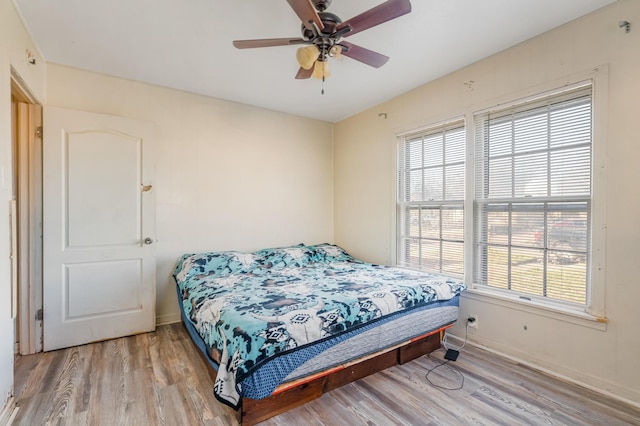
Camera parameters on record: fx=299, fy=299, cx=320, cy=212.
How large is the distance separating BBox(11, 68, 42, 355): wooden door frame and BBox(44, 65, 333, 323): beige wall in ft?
1.10

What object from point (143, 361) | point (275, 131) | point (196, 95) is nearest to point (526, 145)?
point (275, 131)

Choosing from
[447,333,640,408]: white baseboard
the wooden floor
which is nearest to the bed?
the wooden floor

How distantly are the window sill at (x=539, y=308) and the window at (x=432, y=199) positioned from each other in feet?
0.88

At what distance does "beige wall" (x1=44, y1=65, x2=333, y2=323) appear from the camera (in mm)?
3025

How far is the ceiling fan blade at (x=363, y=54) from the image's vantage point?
1871 mm

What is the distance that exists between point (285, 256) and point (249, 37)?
221cm

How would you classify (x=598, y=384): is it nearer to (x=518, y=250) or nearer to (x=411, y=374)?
(x=518, y=250)

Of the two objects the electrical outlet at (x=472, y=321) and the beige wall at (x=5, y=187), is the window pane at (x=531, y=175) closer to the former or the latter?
the electrical outlet at (x=472, y=321)

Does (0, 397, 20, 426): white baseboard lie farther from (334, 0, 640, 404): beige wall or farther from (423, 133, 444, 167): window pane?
(423, 133, 444, 167): window pane

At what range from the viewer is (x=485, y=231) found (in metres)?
2.71

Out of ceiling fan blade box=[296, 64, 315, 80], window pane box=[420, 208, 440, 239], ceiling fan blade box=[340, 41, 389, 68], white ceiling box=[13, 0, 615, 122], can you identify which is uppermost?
white ceiling box=[13, 0, 615, 122]

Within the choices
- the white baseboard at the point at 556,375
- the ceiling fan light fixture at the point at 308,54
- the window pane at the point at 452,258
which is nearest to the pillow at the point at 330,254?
the window pane at the point at 452,258

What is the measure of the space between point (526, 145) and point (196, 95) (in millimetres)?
3319

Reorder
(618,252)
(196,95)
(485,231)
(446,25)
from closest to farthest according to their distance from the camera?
(618,252) < (446,25) < (485,231) < (196,95)
